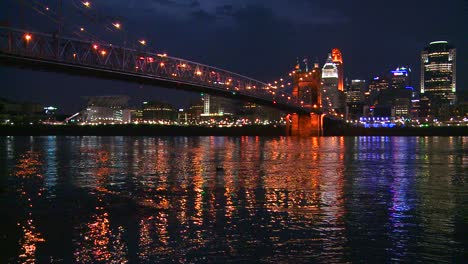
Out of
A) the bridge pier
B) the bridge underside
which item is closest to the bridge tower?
the bridge pier

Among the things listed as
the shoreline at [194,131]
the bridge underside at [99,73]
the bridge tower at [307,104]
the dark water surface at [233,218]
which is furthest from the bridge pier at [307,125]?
the dark water surface at [233,218]

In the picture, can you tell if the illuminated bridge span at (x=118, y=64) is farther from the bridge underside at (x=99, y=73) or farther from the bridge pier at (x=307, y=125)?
the bridge pier at (x=307, y=125)

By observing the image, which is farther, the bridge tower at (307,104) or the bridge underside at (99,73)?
the bridge tower at (307,104)

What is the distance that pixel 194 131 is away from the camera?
14862cm

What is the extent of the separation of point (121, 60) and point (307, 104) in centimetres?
5882

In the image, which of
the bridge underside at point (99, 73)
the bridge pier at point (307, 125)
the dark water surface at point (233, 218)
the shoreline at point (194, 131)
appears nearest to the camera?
the dark water surface at point (233, 218)

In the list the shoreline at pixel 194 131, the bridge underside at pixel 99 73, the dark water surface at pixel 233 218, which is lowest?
the dark water surface at pixel 233 218

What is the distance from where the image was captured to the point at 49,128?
149 m

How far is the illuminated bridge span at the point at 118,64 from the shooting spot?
53.1 meters

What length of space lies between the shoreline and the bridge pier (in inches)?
435

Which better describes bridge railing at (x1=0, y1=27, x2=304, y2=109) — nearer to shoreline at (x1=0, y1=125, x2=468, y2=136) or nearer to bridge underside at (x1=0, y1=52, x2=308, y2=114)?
bridge underside at (x1=0, y1=52, x2=308, y2=114)

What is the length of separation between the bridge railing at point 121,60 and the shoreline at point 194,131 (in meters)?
37.3

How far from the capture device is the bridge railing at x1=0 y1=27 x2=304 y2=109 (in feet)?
176

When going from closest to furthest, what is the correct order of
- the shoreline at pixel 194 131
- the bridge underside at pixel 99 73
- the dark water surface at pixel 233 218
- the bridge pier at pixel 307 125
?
the dark water surface at pixel 233 218, the bridge underside at pixel 99 73, the bridge pier at pixel 307 125, the shoreline at pixel 194 131
